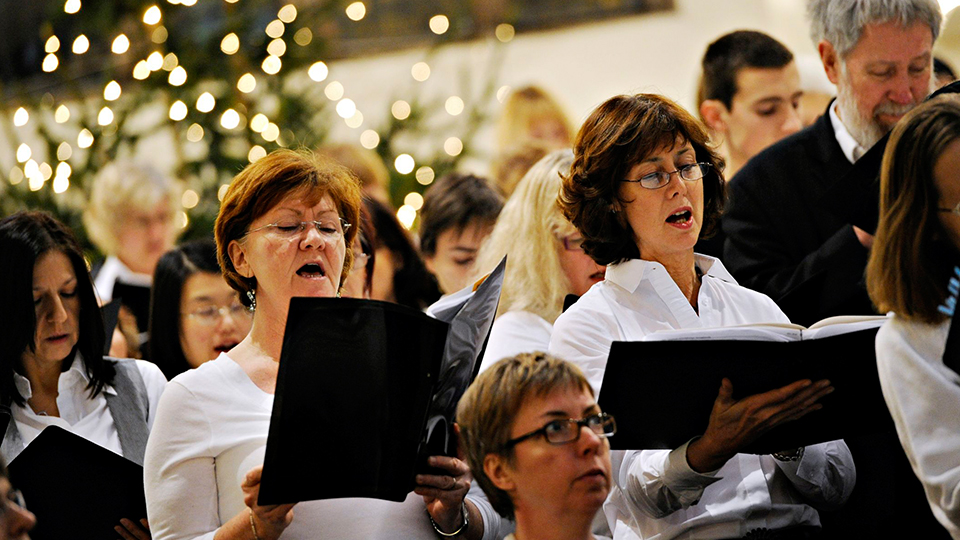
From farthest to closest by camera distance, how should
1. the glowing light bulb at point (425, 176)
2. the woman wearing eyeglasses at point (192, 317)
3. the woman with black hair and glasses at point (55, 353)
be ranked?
the glowing light bulb at point (425, 176) < the woman wearing eyeglasses at point (192, 317) < the woman with black hair and glasses at point (55, 353)

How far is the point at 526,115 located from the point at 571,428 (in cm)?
375

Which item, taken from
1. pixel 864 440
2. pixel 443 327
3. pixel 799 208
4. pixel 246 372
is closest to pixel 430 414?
pixel 443 327

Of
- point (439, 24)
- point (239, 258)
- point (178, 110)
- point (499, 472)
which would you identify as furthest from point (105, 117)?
point (499, 472)

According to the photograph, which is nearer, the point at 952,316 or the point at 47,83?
the point at 952,316

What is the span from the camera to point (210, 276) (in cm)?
426

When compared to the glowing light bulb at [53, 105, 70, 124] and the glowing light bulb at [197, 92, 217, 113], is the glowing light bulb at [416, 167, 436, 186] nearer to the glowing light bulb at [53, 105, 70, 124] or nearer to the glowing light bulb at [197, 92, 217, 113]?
the glowing light bulb at [197, 92, 217, 113]

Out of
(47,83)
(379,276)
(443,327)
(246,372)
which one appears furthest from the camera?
(47,83)

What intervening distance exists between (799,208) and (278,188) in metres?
1.72

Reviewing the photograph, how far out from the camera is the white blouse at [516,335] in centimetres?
333

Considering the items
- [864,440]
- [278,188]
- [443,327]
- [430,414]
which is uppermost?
[278,188]

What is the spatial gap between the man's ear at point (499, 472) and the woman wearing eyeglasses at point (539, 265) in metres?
0.91

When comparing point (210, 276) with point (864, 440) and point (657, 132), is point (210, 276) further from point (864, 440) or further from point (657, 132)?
point (864, 440)

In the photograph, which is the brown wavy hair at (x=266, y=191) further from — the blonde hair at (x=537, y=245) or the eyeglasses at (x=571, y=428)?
the eyeglasses at (x=571, y=428)

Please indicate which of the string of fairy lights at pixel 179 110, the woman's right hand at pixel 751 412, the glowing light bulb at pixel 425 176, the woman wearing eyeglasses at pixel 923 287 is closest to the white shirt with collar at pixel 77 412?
the woman's right hand at pixel 751 412
